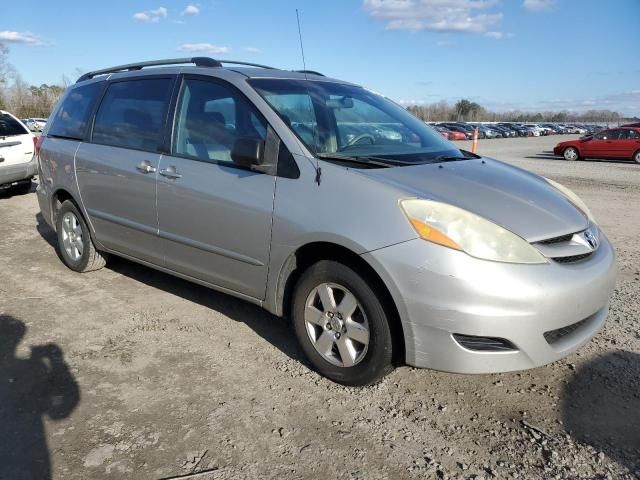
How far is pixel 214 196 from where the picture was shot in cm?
353

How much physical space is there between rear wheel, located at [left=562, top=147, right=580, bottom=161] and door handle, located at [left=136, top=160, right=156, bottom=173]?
2237cm

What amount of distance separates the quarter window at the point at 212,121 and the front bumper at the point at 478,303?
135 cm

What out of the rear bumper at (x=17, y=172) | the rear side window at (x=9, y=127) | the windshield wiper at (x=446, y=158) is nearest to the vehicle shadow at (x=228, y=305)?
the windshield wiper at (x=446, y=158)

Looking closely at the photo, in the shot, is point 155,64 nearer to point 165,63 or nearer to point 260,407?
point 165,63

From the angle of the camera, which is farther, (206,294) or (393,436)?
(206,294)

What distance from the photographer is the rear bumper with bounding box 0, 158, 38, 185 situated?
29.4 feet

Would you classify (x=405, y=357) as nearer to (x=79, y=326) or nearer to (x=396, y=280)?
(x=396, y=280)

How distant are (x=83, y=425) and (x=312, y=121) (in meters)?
2.26

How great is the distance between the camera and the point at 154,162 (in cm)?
398

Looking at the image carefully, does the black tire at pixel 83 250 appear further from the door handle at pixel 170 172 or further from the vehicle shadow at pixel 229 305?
the door handle at pixel 170 172

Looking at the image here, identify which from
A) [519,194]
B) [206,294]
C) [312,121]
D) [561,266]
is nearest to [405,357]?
[561,266]

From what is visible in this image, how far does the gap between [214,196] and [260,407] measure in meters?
1.41

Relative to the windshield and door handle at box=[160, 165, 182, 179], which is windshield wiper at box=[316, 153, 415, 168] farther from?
door handle at box=[160, 165, 182, 179]

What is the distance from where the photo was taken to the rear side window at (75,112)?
4859mm
